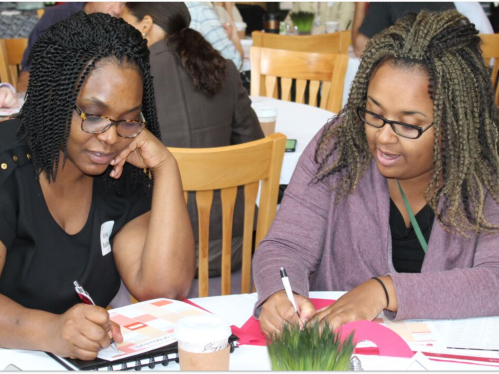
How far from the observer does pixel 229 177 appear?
1771 millimetres

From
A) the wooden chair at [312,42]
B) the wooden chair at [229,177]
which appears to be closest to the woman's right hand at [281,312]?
the wooden chair at [229,177]

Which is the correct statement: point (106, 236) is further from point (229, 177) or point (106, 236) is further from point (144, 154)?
point (229, 177)

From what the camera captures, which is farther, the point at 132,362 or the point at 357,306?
the point at 357,306

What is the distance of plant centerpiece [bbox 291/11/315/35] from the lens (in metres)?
6.06

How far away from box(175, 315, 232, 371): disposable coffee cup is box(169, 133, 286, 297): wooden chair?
76cm

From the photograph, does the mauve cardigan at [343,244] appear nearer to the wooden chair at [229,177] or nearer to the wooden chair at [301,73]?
the wooden chair at [229,177]

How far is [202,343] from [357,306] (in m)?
0.49

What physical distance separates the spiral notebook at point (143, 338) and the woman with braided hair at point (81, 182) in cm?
12

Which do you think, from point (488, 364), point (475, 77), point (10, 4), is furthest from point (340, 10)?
point (488, 364)

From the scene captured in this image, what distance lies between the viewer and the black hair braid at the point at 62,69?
4.65ft

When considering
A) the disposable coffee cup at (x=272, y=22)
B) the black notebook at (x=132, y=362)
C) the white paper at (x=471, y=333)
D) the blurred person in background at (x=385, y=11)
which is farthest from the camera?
the disposable coffee cup at (x=272, y=22)

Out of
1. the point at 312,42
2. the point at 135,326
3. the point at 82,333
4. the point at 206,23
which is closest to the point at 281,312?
the point at 135,326

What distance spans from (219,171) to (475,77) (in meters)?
0.67

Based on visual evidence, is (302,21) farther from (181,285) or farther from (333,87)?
(181,285)
